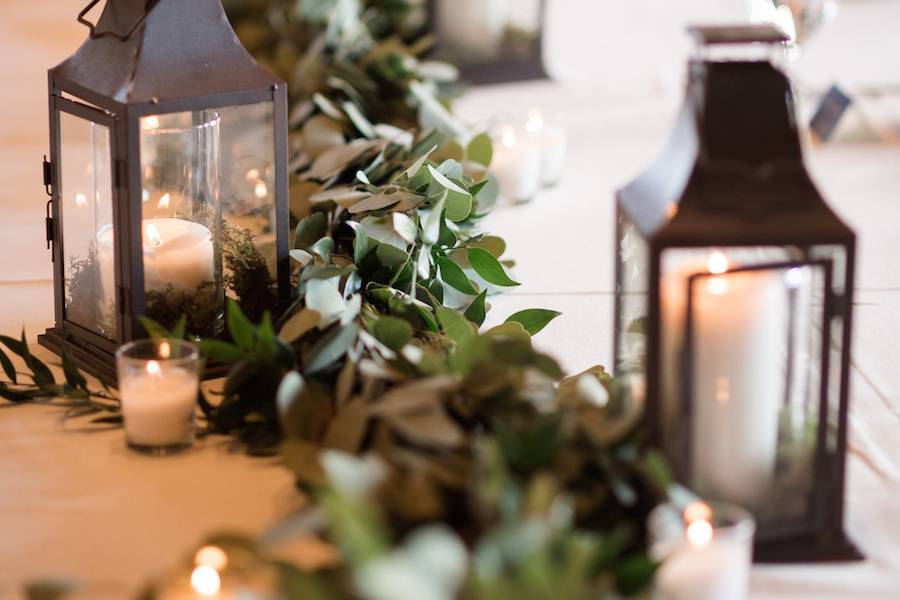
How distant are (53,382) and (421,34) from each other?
4.79 feet

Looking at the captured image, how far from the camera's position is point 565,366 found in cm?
123

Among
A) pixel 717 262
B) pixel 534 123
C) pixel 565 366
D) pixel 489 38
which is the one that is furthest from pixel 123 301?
pixel 489 38

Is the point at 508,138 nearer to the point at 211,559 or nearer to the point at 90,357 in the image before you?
the point at 90,357

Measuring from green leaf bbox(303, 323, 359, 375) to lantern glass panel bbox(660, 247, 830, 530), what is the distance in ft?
0.91

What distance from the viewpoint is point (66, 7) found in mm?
2752

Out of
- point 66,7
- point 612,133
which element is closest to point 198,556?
point 612,133

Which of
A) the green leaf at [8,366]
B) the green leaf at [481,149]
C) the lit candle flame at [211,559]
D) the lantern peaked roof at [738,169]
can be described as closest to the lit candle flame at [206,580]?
the lit candle flame at [211,559]

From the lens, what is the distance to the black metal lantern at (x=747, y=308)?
2.84 feet

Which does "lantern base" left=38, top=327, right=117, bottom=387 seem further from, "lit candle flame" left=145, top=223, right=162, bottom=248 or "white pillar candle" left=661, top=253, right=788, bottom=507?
"white pillar candle" left=661, top=253, right=788, bottom=507

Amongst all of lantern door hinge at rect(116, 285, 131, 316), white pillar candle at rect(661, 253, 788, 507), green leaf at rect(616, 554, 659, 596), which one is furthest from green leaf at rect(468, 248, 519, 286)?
green leaf at rect(616, 554, 659, 596)

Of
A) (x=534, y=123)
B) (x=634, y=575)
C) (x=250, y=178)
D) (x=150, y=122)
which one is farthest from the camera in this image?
Result: (x=534, y=123)

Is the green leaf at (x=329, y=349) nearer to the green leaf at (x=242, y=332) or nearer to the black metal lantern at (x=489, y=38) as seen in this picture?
the green leaf at (x=242, y=332)

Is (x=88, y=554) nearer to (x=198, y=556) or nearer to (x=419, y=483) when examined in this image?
(x=198, y=556)

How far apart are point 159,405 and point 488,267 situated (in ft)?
1.31
